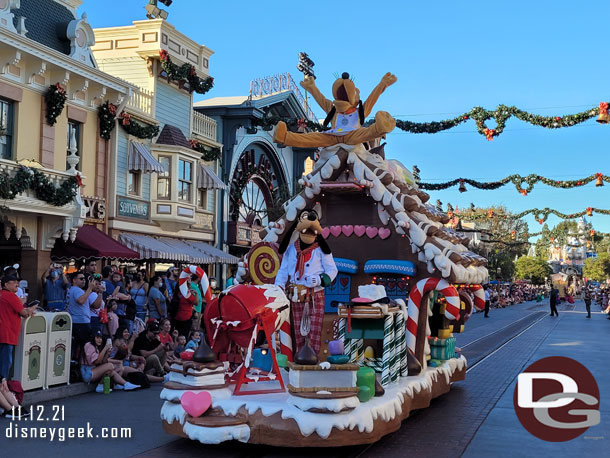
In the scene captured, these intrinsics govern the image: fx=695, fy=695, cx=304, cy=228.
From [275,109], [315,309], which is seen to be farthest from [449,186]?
[315,309]

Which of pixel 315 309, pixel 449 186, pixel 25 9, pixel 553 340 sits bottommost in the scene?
pixel 553 340

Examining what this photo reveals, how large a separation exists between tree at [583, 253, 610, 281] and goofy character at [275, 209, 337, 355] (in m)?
72.0

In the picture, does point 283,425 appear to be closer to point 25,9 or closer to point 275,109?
point 25,9

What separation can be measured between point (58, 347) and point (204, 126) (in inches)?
713

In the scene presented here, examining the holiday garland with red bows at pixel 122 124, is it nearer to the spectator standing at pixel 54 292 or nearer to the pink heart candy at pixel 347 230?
the spectator standing at pixel 54 292

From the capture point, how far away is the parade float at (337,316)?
643 centimetres

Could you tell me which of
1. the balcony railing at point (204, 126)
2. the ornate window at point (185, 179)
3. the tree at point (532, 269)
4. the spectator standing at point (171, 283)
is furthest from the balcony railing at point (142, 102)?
the tree at point (532, 269)

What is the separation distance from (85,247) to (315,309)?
1206cm

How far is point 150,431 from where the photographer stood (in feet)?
25.7

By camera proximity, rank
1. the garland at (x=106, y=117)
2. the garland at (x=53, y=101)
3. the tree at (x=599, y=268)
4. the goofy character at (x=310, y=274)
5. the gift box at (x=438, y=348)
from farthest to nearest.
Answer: the tree at (x=599, y=268)
the garland at (x=106, y=117)
the garland at (x=53, y=101)
the gift box at (x=438, y=348)
the goofy character at (x=310, y=274)

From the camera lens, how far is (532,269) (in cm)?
8138

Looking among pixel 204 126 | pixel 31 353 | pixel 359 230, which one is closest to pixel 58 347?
pixel 31 353

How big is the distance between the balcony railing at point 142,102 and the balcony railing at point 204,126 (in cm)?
310

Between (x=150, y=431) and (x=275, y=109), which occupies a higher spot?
(x=275, y=109)
